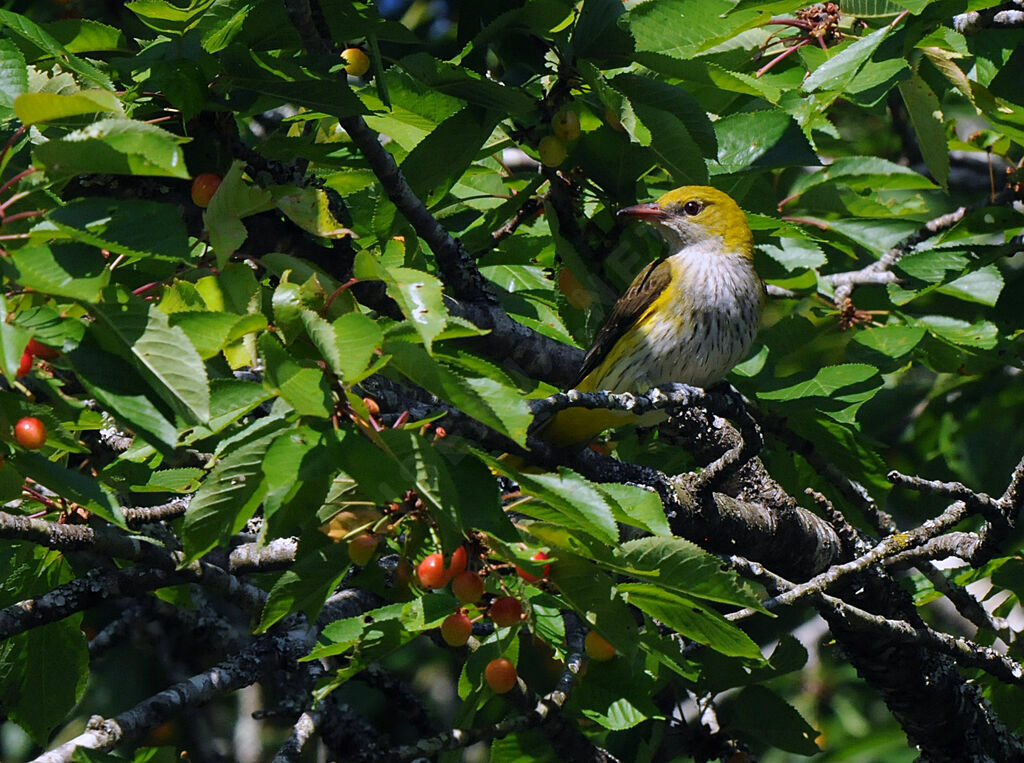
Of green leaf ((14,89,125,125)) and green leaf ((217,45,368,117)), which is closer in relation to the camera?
green leaf ((14,89,125,125))

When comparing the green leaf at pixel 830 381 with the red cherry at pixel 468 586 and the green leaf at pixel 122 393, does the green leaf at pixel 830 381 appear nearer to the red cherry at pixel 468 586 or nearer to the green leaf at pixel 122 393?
the red cherry at pixel 468 586

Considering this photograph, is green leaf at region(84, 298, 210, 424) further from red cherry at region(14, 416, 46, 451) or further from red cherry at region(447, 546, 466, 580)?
red cherry at region(447, 546, 466, 580)

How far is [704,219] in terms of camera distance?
520 cm

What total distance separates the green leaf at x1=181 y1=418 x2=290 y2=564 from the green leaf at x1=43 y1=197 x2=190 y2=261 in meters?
0.36

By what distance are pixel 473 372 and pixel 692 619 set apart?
31.6 inches

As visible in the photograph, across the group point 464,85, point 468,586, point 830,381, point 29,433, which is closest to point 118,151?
point 29,433

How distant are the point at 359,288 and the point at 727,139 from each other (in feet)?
4.29

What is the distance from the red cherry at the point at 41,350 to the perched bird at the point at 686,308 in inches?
109

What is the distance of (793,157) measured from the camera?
3.57 m

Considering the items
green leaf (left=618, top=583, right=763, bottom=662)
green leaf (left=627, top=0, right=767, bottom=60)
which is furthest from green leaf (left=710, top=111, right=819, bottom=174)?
green leaf (left=618, top=583, right=763, bottom=662)

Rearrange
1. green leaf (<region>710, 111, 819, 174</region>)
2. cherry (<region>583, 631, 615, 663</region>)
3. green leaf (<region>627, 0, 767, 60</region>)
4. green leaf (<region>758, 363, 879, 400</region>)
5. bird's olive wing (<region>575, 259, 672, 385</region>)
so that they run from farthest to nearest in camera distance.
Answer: bird's olive wing (<region>575, 259, 672, 385</region>)
green leaf (<region>758, 363, 879, 400</region>)
green leaf (<region>710, 111, 819, 174</region>)
green leaf (<region>627, 0, 767, 60</region>)
cherry (<region>583, 631, 615, 663</region>)

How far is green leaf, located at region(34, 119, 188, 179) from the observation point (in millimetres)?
1870

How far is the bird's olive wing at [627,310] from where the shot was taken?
4629 millimetres

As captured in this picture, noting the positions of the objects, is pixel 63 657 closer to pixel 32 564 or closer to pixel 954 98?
pixel 32 564
